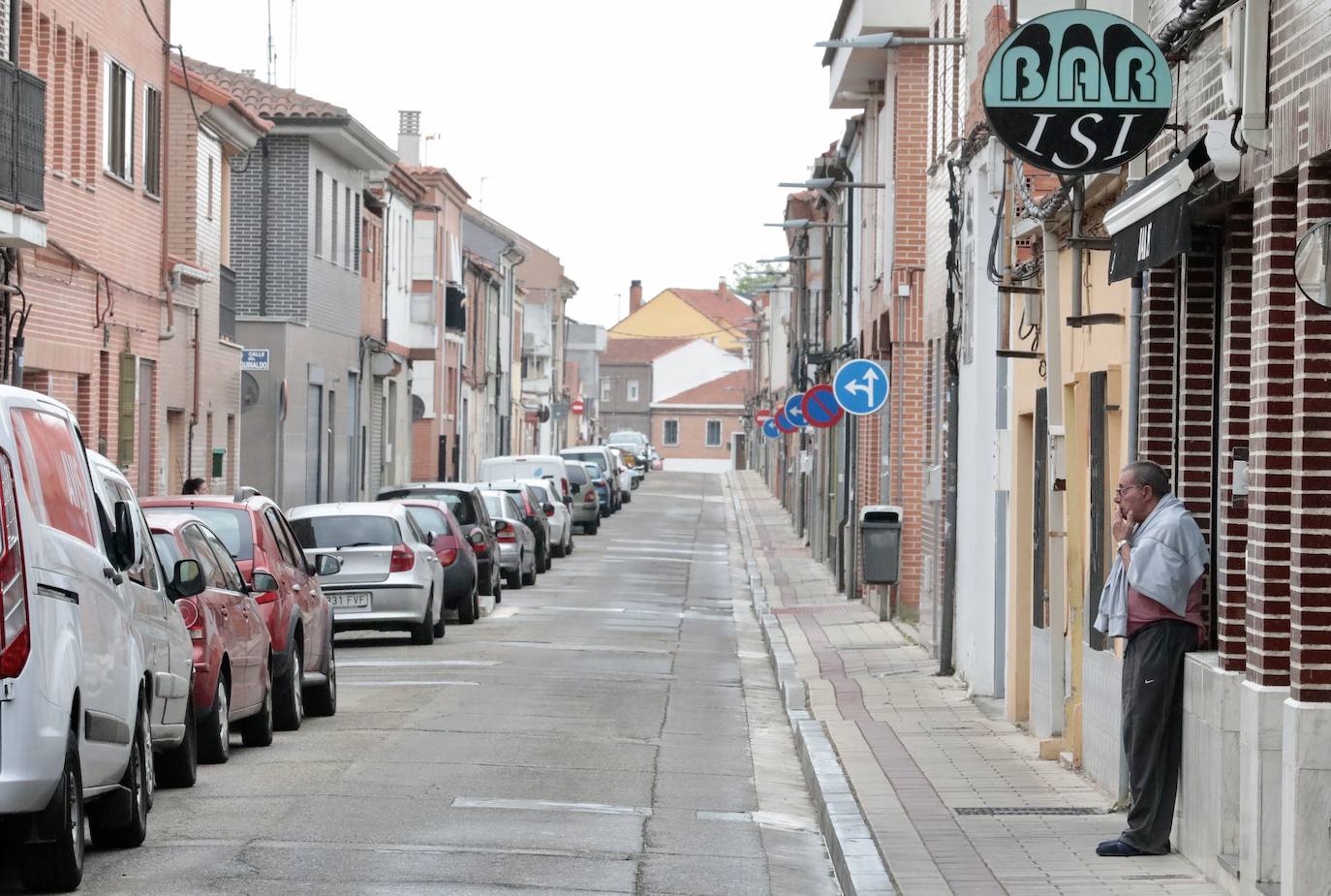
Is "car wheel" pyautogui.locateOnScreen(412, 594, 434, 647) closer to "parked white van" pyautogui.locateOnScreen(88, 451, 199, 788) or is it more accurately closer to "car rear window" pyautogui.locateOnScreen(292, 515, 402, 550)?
"car rear window" pyautogui.locateOnScreen(292, 515, 402, 550)

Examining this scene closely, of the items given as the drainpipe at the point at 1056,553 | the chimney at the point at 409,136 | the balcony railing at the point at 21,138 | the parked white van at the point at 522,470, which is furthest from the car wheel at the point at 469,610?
the chimney at the point at 409,136

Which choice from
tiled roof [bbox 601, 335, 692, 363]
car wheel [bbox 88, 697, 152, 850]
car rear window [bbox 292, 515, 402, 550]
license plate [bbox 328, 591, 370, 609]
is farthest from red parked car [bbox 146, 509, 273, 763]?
Answer: tiled roof [bbox 601, 335, 692, 363]

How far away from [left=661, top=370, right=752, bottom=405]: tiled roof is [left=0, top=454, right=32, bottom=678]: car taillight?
131005mm

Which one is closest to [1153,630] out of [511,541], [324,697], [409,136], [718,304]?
[324,697]

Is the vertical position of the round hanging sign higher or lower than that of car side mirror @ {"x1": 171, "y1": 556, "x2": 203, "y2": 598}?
higher

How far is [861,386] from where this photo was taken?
25797mm

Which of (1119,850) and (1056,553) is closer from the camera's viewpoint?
(1119,850)

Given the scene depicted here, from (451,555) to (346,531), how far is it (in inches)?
120

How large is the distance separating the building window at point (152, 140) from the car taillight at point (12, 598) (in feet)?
73.2

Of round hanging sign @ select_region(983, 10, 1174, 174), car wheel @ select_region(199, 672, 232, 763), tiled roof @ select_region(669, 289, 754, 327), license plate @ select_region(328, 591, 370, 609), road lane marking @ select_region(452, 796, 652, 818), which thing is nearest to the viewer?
round hanging sign @ select_region(983, 10, 1174, 174)

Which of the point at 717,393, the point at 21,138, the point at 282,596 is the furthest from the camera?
the point at 717,393

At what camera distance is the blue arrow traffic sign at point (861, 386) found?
25.6m

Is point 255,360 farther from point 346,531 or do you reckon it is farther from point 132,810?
point 132,810

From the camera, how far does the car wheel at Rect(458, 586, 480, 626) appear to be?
2695 centimetres
